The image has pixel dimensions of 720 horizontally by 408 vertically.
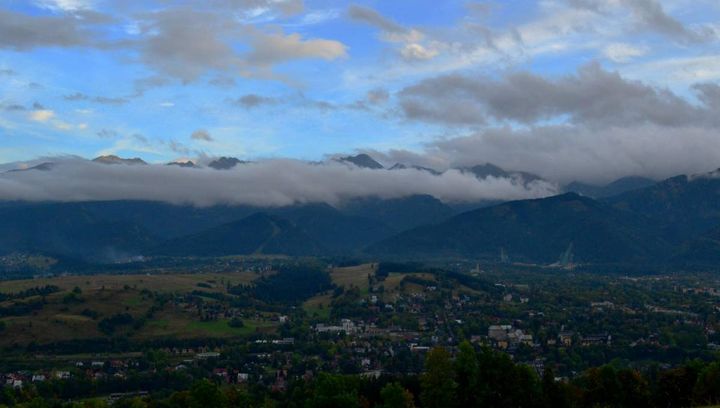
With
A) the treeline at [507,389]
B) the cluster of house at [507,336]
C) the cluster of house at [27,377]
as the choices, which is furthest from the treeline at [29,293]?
the treeline at [507,389]

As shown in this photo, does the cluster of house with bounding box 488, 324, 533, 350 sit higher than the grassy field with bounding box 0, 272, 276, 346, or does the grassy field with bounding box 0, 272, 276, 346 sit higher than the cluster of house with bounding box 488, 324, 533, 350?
the grassy field with bounding box 0, 272, 276, 346

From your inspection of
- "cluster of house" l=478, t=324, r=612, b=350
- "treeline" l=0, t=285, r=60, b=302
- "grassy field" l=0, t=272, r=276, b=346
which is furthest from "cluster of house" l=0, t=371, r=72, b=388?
"cluster of house" l=478, t=324, r=612, b=350

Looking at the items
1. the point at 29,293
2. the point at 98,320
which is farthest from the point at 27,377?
the point at 29,293

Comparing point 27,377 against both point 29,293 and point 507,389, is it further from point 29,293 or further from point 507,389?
point 507,389

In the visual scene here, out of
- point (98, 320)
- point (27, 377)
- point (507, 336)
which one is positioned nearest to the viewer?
point (27, 377)

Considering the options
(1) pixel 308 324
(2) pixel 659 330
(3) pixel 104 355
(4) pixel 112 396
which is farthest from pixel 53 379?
(2) pixel 659 330

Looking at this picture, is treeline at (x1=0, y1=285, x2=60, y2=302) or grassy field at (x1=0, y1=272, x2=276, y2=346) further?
treeline at (x1=0, y1=285, x2=60, y2=302)

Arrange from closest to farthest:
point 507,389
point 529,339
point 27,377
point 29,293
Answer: point 507,389
point 27,377
point 529,339
point 29,293

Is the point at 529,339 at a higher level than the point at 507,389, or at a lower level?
lower

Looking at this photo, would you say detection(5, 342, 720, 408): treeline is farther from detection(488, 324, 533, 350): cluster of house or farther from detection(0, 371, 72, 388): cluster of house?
detection(488, 324, 533, 350): cluster of house

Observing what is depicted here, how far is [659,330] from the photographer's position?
13238 centimetres

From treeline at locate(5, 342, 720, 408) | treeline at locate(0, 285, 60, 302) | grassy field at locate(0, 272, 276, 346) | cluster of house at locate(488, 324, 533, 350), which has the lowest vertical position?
cluster of house at locate(488, 324, 533, 350)

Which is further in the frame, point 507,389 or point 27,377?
point 27,377

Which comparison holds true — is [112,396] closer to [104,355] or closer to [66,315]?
[104,355]
